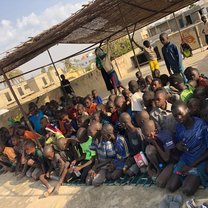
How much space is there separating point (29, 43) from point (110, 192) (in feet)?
10.3

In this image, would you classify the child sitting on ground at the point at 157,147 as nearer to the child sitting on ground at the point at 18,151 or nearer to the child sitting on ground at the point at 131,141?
the child sitting on ground at the point at 131,141

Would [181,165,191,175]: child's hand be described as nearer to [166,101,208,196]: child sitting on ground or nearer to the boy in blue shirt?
[166,101,208,196]: child sitting on ground

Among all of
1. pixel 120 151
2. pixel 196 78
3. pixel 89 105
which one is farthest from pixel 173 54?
pixel 120 151

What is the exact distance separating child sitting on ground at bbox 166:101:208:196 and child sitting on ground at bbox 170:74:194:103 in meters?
0.95

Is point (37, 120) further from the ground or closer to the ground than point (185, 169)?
further from the ground

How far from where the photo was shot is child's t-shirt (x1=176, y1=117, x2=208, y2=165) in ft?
11.8

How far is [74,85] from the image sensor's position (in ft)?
48.8

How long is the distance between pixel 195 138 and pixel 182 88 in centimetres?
166

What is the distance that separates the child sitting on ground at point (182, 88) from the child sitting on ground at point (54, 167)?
7.57 ft

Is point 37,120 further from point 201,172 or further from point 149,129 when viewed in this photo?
point 201,172

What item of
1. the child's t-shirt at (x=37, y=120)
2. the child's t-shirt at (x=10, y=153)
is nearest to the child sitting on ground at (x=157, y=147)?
the child's t-shirt at (x=10, y=153)

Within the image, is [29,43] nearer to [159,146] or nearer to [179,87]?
[179,87]

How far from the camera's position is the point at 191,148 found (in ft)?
12.0

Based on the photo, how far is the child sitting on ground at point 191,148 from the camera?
11.7 feet
